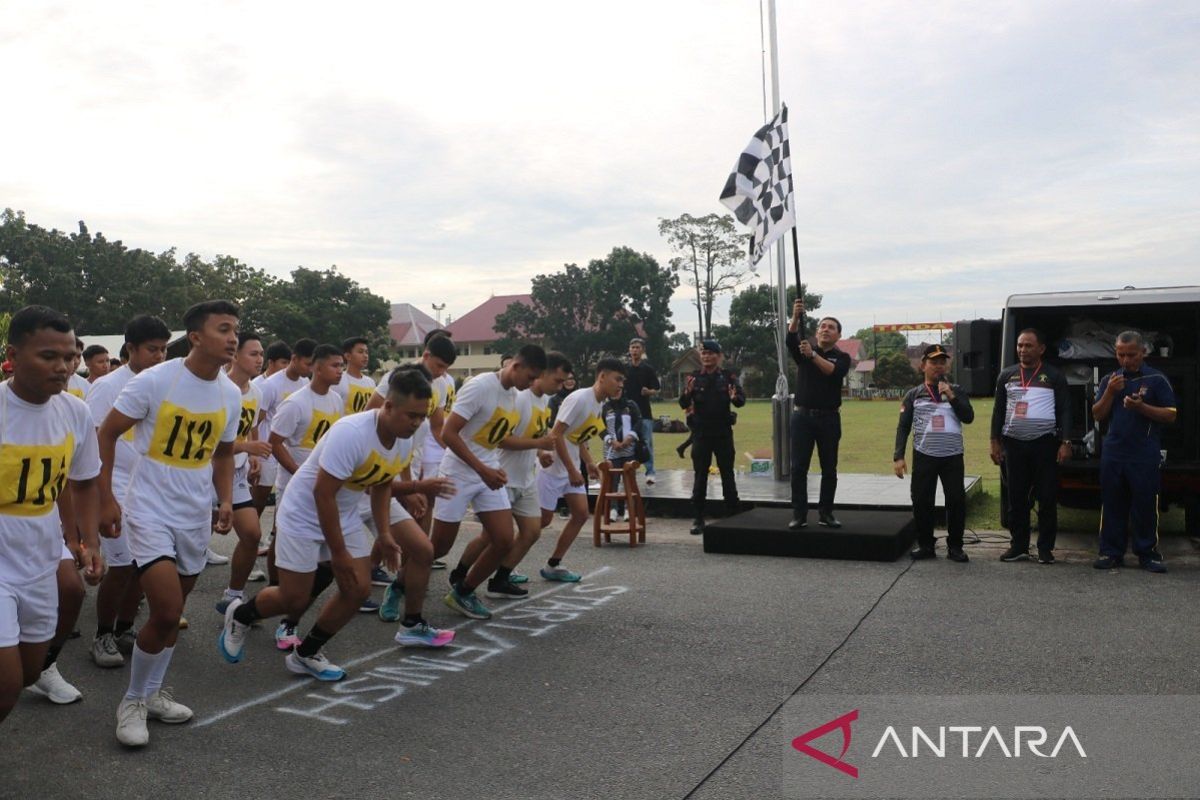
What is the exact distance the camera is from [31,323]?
371 cm

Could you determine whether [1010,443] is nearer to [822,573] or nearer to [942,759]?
[822,573]

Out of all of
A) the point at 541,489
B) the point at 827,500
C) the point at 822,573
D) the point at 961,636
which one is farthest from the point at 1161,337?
the point at 541,489

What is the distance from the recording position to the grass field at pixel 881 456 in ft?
33.6

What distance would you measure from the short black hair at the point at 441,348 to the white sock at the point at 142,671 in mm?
3362

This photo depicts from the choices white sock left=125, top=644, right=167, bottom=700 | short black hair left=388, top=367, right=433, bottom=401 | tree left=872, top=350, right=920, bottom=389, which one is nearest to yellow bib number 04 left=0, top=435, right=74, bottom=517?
white sock left=125, top=644, right=167, bottom=700

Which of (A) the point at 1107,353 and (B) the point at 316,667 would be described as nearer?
(B) the point at 316,667

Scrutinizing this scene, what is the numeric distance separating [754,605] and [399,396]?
10.4 ft

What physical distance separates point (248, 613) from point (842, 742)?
3125 mm

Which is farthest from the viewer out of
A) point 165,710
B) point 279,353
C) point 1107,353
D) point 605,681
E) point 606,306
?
point 606,306

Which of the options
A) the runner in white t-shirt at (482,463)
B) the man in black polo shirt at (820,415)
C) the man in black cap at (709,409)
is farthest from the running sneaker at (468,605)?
the man in black cap at (709,409)

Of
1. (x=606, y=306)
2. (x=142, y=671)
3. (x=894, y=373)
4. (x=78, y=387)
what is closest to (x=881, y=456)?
(x=78, y=387)

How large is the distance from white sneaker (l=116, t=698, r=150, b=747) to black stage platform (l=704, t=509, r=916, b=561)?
5.54 meters

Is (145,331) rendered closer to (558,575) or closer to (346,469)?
(346,469)

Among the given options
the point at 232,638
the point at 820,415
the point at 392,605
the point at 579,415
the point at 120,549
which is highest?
the point at 579,415
